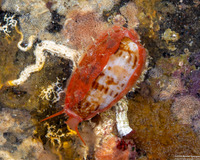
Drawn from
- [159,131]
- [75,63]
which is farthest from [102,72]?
[159,131]

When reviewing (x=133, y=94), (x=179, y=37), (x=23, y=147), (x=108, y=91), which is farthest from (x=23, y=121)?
(x=179, y=37)

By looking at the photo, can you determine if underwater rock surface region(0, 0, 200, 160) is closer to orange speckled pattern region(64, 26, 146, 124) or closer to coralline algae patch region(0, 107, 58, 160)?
coralline algae patch region(0, 107, 58, 160)

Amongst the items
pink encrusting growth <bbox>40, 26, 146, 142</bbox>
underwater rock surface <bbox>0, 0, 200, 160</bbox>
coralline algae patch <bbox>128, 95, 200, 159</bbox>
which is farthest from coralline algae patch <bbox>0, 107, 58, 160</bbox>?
coralline algae patch <bbox>128, 95, 200, 159</bbox>

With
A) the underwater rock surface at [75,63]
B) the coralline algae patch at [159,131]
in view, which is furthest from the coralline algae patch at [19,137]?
the coralline algae patch at [159,131]

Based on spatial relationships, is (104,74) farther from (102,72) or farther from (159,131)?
(159,131)

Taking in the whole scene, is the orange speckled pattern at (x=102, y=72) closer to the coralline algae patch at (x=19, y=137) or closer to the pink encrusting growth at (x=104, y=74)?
the pink encrusting growth at (x=104, y=74)

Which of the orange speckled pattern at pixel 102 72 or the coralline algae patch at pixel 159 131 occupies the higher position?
the orange speckled pattern at pixel 102 72
